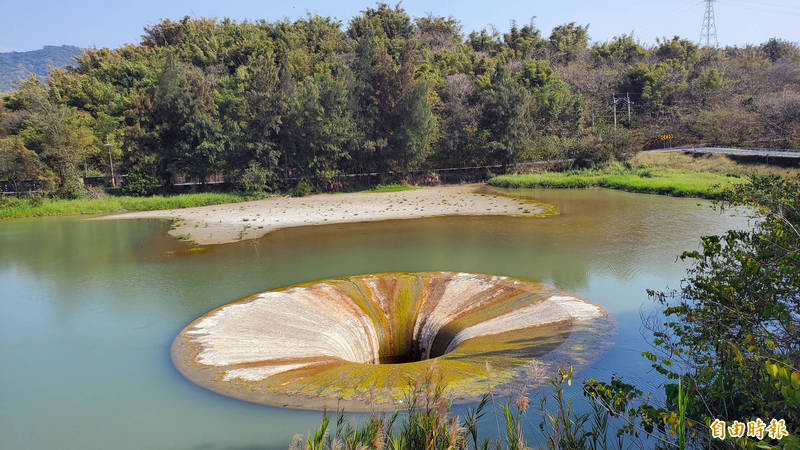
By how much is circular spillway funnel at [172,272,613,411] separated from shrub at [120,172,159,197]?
823 inches

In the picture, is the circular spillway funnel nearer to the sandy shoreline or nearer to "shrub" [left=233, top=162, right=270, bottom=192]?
the sandy shoreline

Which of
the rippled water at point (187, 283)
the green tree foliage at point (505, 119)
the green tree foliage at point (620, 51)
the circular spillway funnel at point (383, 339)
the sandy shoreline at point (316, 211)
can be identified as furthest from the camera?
the green tree foliage at point (620, 51)

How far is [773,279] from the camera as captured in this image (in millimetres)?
4977

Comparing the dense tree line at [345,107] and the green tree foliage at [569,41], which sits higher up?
the green tree foliage at [569,41]

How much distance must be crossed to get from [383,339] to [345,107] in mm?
23174

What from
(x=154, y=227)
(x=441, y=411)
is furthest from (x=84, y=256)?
(x=441, y=411)

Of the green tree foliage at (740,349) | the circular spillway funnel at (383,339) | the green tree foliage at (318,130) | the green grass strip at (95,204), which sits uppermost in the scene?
the green tree foliage at (318,130)

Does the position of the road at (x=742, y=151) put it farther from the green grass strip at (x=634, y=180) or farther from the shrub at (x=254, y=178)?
the shrub at (x=254, y=178)

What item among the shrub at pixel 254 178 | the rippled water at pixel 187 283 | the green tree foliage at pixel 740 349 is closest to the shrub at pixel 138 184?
the shrub at pixel 254 178

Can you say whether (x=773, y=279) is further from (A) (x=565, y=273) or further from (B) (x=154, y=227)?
(B) (x=154, y=227)

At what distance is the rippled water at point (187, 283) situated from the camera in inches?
269

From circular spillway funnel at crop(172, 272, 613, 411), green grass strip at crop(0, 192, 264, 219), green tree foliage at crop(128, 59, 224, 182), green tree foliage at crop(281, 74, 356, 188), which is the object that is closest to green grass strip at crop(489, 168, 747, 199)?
green tree foliage at crop(281, 74, 356, 188)

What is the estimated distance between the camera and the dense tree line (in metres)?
29.0

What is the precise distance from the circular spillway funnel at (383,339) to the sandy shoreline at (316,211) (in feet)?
28.6
